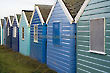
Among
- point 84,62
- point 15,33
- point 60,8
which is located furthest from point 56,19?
point 15,33

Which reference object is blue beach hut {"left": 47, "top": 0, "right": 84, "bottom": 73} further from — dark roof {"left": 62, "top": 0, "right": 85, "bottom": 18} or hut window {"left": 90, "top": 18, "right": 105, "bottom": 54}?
hut window {"left": 90, "top": 18, "right": 105, "bottom": 54}

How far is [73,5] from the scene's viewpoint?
974cm

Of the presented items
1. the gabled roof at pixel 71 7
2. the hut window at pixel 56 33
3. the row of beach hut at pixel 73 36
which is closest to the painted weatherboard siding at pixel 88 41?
the row of beach hut at pixel 73 36

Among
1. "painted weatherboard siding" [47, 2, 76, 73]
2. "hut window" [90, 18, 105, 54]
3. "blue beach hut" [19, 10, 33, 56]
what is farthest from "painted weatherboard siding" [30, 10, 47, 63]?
"hut window" [90, 18, 105, 54]

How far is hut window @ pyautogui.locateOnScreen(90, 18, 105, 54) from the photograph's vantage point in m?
6.77

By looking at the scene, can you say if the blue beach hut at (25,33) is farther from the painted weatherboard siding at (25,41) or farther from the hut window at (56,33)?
the hut window at (56,33)

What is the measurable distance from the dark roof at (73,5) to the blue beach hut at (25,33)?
6.97 meters

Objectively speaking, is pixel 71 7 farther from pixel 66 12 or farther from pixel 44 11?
pixel 44 11

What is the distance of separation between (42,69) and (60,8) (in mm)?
3804

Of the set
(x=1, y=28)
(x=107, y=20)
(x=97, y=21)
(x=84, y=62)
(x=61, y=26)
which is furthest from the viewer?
(x=1, y=28)

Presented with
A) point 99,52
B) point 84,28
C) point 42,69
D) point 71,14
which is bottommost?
point 42,69

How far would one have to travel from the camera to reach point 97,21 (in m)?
7.03

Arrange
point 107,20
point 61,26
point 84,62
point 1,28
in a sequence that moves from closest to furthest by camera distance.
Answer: point 107,20 → point 84,62 → point 61,26 → point 1,28

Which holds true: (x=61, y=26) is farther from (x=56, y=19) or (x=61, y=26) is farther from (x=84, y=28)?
(x=84, y=28)
